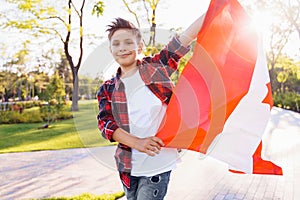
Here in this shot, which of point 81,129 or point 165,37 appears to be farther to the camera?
point 81,129

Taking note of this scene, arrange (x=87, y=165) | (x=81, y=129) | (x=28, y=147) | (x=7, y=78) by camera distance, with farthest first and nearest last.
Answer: (x=7, y=78), (x=28, y=147), (x=87, y=165), (x=81, y=129)

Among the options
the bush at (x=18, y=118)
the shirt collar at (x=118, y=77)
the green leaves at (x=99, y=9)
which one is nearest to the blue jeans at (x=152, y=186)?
the shirt collar at (x=118, y=77)

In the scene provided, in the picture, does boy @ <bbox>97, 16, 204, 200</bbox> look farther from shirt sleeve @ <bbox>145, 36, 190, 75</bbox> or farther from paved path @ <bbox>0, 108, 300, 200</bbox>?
paved path @ <bbox>0, 108, 300, 200</bbox>

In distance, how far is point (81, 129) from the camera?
2.40m

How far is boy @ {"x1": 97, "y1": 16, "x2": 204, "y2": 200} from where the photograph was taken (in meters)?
2.03

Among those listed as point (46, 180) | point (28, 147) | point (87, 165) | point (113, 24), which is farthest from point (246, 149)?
point (28, 147)

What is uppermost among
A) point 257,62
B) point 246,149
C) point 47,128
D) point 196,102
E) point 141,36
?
point 141,36

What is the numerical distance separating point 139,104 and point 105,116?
198 mm

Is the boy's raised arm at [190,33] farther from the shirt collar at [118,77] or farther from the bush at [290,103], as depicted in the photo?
the bush at [290,103]

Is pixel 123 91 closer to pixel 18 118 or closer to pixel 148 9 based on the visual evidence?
pixel 148 9

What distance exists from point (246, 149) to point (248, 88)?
291 millimetres

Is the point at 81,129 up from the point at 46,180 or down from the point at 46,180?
up

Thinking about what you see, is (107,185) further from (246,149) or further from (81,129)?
(246,149)

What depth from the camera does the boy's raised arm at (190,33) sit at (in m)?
2.07
